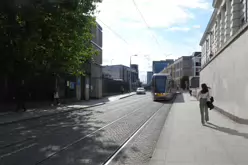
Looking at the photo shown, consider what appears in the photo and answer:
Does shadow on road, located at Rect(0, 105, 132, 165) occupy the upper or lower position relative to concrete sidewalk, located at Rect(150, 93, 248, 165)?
lower

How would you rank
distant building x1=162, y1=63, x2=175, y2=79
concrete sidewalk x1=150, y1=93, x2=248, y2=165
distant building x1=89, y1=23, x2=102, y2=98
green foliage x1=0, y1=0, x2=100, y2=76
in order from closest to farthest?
1. concrete sidewalk x1=150, y1=93, x2=248, y2=165
2. green foliage x1=0, y1=0, x2=100, y2=76
3. distant building x1=89, y1=23, x2=102, y2=98
4. distant building x1=162, y1=63, x2=175, y2=79

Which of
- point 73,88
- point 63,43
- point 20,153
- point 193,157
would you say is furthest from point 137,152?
point 73,88

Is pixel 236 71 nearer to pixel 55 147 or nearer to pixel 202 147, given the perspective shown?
pixel 202 147

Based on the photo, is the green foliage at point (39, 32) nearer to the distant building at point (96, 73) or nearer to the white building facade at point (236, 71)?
the white building facade at point (236, 71)

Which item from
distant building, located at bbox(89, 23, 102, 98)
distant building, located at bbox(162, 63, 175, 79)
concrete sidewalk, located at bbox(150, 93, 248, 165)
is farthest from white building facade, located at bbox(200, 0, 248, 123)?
distant building, located at bbox(162, 63, 175, 79)

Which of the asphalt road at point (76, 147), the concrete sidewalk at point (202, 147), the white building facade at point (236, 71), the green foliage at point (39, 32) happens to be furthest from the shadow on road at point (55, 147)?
the green foliage at point (39, 32)

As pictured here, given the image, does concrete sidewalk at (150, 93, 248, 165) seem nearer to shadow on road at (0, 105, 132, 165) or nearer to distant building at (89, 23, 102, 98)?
shadow on road at (0, 105, 132, 165)

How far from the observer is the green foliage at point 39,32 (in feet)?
53.3

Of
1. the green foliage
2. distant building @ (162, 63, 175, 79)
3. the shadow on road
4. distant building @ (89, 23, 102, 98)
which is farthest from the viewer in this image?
distant building @ (162, 63, 175, 79)

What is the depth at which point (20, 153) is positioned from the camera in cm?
823

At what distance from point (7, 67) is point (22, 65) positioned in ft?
6.95

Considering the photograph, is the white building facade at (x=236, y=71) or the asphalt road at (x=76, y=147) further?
the white building facade at (x=236, y=71)

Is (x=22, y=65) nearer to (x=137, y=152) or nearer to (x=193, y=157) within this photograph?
(x=137, y=152)

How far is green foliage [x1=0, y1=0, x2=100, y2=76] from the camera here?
16234 mm
